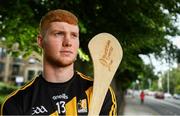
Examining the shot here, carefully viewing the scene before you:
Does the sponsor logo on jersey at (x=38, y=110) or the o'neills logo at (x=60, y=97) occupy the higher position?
the o'neills logo at (x=60, y=97)

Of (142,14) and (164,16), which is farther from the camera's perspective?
(164,16)

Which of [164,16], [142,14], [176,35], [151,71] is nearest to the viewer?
[142,14]

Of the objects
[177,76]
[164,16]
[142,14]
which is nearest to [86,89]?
[142,14]

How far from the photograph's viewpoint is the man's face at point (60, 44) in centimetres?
231

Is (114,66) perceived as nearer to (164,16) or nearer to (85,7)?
(85,7)

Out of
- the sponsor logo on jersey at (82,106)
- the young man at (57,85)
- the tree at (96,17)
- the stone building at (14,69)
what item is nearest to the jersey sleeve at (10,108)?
the young man at (57,85)

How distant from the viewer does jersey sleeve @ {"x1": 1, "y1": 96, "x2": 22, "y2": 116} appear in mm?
2266

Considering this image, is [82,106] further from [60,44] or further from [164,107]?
[164,107]

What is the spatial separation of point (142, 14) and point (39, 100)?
715 centimetres

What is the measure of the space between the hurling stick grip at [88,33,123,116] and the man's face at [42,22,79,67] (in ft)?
0.46

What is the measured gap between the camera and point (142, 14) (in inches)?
363

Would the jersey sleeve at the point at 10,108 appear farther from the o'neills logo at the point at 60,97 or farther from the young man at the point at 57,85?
the o'neills logo at the point at 60,97

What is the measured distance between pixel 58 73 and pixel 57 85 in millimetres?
61

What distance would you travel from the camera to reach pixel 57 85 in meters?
2.32
